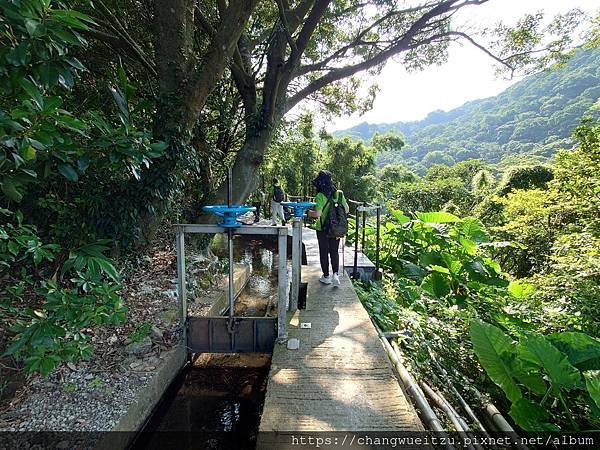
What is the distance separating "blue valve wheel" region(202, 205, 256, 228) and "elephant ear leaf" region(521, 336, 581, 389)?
2.72 meters

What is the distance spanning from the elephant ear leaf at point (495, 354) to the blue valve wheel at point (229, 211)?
7.93 ft

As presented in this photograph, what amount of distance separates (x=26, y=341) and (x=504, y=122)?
71380mm

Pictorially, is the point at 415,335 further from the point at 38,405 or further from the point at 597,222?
the point at 597,222

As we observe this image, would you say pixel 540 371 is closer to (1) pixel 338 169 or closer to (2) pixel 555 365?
(2) pixel 555 365

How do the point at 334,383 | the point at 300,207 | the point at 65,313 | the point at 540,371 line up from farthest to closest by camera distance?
the point at 300,207 < the point at 540,371 < the point at 334,383 < the point at 65,313

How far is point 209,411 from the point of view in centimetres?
357

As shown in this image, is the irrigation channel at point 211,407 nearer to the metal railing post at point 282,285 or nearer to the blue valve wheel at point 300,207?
the metal railing post at point 282,285

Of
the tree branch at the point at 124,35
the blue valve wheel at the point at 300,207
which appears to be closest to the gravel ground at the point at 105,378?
the blue valve wheel at the point at 300,207

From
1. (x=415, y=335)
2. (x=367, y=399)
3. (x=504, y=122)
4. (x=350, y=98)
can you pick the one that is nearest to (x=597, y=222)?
(x=415, y=335)

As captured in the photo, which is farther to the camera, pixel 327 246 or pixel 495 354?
pixel 327 246

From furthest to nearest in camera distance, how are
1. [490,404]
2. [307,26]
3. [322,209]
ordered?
1. [307,26]
2. [322,209]
3. [490,404]

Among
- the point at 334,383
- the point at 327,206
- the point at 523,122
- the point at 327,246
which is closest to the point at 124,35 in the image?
the point at 327,206

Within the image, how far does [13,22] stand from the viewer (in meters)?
1.40

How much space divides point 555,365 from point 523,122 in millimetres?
60493
